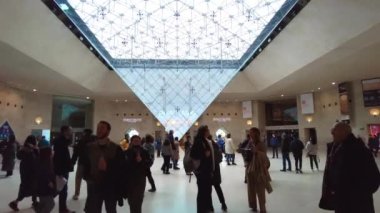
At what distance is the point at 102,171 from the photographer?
3.12 m

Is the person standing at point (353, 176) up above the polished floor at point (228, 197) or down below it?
above

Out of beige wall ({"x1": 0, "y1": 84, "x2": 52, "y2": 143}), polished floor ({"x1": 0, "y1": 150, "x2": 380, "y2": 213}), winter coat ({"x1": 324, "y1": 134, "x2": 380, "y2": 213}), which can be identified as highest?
beige wall ({"x1": 0, "y1": 84, "x2": 52, "y2": 143})

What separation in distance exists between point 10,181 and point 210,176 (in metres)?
7.15

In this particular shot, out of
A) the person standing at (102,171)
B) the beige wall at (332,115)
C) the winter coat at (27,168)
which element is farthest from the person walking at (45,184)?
the beige wall at (332,115)

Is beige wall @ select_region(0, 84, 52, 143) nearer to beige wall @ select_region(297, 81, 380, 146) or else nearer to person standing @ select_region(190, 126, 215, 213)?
person standing @ select_region(190, 126, 215, 213)

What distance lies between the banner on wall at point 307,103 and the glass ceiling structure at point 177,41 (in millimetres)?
7894

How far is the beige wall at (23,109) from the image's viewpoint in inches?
838

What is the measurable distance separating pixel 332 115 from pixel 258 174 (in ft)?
70.8

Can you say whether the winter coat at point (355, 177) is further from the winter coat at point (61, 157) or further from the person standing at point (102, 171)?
the winter coat at point (61, 157)

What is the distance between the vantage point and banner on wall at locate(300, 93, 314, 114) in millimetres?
26109

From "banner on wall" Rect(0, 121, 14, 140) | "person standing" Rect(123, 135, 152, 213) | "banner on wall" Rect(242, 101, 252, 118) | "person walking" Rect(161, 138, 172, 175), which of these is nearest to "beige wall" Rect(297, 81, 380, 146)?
"banner on wall" Rect(242, 101, 252, 118)

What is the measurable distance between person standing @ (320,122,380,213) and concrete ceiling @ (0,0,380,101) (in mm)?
8320

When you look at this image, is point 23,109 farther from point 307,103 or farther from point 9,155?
point 307,103

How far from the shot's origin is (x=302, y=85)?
2302cm
